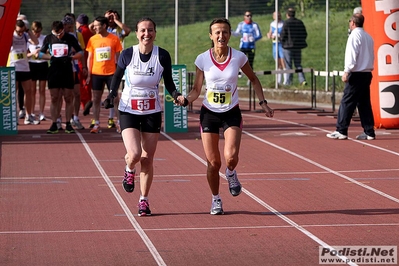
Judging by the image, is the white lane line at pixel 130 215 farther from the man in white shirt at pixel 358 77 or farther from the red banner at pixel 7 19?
the man in white shirt at pixel 358 77

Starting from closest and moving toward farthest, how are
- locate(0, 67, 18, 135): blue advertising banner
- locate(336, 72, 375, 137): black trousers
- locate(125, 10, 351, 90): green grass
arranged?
locate(336, 72, 375, 137): black trousers → locate(0, 67, 18, 135): blue advertising banner → locate(125, 10, 351, 90): green grass

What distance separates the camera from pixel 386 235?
9.41 meters

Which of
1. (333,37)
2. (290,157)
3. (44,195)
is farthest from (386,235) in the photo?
(333,37)

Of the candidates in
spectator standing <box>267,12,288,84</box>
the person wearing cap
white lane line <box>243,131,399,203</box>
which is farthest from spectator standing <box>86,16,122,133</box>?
spectator standing <box>267,12,288,84</box>

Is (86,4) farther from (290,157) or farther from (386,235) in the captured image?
(386,235)

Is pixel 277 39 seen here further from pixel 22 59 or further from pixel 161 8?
pixel 22 59

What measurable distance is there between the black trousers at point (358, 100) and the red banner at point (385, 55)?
1374mm

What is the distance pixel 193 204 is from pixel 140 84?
173 cm

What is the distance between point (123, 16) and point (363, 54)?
12514 mm

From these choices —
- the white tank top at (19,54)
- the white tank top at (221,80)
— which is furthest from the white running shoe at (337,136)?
the white tank top at (221,80)

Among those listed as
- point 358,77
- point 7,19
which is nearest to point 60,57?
point 7,19

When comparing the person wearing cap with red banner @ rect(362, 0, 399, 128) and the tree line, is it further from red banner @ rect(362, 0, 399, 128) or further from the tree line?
the tree line

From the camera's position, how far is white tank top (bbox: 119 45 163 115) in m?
10.5

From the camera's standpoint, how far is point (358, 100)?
1778cm
